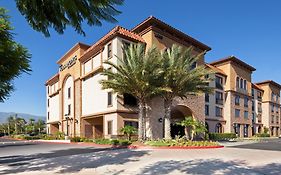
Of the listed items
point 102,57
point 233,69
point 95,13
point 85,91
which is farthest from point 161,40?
point 95,13

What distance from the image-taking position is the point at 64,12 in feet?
10.9

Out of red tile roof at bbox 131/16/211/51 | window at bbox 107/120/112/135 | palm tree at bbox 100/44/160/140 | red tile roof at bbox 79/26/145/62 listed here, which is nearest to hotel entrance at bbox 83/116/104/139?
window at bbox 107/120/112/135

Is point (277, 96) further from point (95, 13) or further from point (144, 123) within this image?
point (95, 13)

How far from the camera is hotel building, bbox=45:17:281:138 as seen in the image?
30.2 m

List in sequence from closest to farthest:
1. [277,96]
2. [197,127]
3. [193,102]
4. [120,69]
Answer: [120,69]
[197,127]
[193,102]
[277,96]

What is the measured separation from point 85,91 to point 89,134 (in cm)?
666

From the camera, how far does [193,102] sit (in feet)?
120

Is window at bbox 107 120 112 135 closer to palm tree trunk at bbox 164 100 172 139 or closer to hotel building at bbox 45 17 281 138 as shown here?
hotel building at bbox 45 17 281 138

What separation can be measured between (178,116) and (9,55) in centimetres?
3430

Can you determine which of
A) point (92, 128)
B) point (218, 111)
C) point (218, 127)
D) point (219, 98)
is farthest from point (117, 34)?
point (218, 127)

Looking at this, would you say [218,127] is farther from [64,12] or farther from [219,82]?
[64,12]

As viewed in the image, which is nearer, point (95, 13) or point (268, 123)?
point (95, 13)

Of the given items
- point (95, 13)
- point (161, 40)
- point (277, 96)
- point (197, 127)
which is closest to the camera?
point (95, 13)

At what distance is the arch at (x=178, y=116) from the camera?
3612cm
